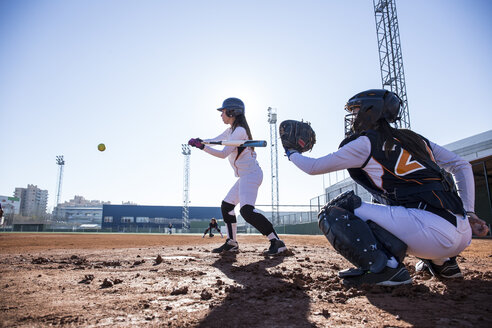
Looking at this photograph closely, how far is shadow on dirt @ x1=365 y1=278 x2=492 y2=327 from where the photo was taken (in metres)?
1.34

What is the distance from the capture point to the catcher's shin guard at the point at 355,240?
203 cm

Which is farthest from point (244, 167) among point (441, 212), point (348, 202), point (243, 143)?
point (441, 212)

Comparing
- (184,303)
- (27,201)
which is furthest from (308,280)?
(27,201)

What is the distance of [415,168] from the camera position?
215 centimetres

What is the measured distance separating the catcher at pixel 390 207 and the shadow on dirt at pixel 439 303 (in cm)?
16

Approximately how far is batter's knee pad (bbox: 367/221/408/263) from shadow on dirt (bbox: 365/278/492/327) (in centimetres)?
22

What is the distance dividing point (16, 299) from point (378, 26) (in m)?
A: 23.3

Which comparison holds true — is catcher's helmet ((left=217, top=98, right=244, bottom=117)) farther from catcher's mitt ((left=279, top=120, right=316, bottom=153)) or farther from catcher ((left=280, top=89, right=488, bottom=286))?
catcher ((left=280, top=89, right=488, bottom=286))

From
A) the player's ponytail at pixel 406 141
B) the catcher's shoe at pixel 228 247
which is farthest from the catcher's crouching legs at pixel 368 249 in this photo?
the catcher's shoe at pixel 228 247

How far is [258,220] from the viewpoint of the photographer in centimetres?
455

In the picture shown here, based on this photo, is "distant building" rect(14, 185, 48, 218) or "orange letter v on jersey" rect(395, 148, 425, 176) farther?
"distant building" rect(14, 185, 48, 218)

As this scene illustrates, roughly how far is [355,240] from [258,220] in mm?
2545

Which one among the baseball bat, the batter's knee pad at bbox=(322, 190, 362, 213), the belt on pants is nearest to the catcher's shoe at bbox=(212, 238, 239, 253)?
the baseball bat

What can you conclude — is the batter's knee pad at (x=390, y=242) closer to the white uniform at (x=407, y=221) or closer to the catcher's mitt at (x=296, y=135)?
the white uniform at (x=407, y=221)
